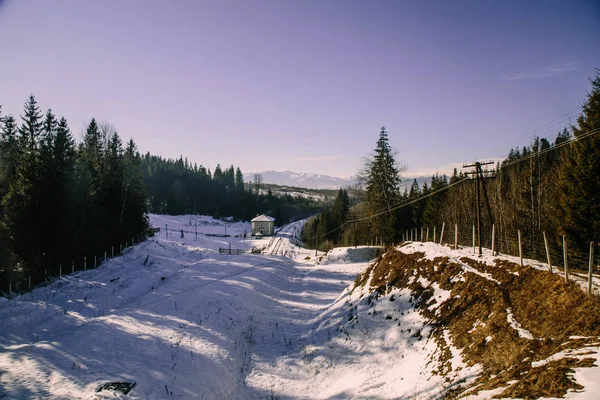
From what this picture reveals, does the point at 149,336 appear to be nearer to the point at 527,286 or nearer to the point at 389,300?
the point at 389,300

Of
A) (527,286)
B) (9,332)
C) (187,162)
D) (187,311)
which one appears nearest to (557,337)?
(527,286)

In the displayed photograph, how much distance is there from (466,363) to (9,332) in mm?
21936

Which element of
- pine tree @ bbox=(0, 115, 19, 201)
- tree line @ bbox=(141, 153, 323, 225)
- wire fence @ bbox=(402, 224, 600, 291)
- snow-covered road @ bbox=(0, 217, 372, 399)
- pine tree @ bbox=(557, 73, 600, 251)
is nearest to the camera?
snow-covered road @ bbox=(0, 217, 372, 399)

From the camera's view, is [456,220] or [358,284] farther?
[456,220]

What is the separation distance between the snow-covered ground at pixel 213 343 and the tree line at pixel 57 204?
3.64m

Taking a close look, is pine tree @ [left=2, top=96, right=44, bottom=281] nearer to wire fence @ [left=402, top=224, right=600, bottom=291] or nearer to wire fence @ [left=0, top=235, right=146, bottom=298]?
wire fence @ [left=0, top=235, right=146, bottom=298]

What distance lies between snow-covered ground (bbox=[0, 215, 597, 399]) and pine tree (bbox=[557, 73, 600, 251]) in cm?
1525

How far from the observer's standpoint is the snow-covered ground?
36.4 ft

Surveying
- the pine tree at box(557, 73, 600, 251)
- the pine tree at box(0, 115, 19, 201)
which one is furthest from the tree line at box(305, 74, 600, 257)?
the pine tree at box(0, 115, 19, 201)

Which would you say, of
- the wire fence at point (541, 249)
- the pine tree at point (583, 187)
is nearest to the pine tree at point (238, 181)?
the wire fence at point (541, 249)

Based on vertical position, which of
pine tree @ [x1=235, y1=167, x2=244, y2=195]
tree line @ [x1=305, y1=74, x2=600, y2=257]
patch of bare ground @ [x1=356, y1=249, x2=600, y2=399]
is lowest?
patch of bare ground @ [x1=356, y1=249, x2=600, y2=399]

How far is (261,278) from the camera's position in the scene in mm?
30625

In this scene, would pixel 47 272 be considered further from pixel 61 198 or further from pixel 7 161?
pixel 7 161

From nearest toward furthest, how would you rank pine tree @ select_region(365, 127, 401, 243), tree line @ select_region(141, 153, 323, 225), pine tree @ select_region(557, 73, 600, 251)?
1. pine tree @ select_region(557, 73, 600, 251)
2. pine tree @ select_region(365, 127, 401, 243)
3. tree line @ select_region(141, 153, 323, 225)
